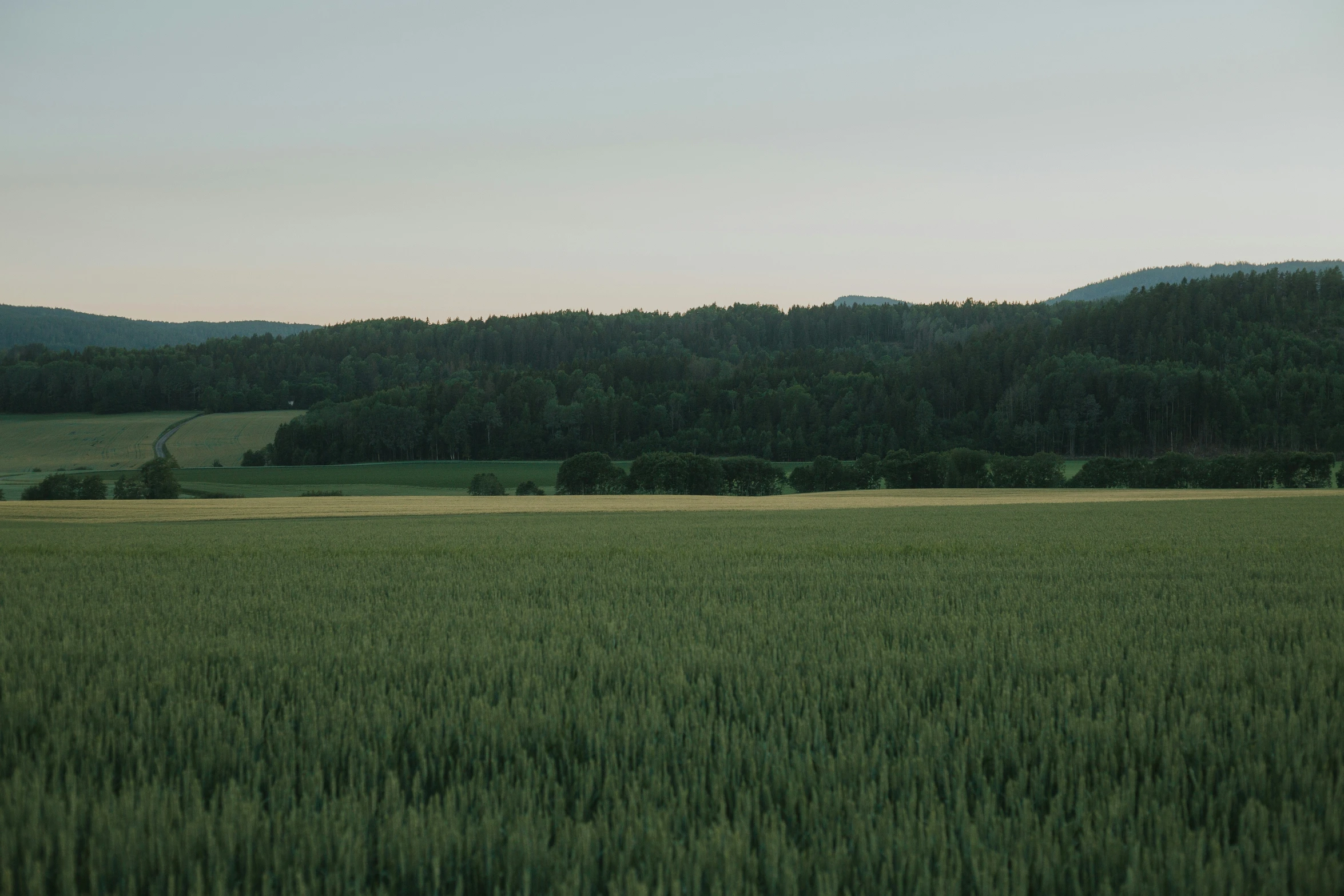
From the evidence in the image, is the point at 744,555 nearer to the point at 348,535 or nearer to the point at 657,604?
the point at 657,604

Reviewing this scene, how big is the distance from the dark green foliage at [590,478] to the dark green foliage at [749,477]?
33.4 feet

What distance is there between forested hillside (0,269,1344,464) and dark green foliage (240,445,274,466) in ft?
7.56

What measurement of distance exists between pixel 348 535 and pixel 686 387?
11379cm

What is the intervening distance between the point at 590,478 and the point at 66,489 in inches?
1640

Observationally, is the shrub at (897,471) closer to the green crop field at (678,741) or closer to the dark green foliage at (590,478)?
the dark green foliage at (590,478)

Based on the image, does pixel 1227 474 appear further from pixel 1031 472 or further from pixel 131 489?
pixel 131 489

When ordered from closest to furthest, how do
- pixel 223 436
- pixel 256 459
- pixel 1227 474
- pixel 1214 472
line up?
pixel 1227 474 → pixel 1214 472 → pixel 256 459 → pixel 223 436

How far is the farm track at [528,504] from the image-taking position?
112 ft

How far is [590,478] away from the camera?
247ft

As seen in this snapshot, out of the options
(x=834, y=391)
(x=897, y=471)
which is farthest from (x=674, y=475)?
(x=834, y=391)

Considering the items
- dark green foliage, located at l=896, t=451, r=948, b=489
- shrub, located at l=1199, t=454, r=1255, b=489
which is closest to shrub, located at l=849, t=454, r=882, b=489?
dark green foliage, located at l=896, t=451, r=948, b=489

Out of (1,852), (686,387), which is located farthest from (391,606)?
(686,387)

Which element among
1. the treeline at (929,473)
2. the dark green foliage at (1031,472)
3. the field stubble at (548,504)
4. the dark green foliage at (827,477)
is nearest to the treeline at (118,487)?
the field stubble at (548,504)

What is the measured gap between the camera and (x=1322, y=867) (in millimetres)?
2674
